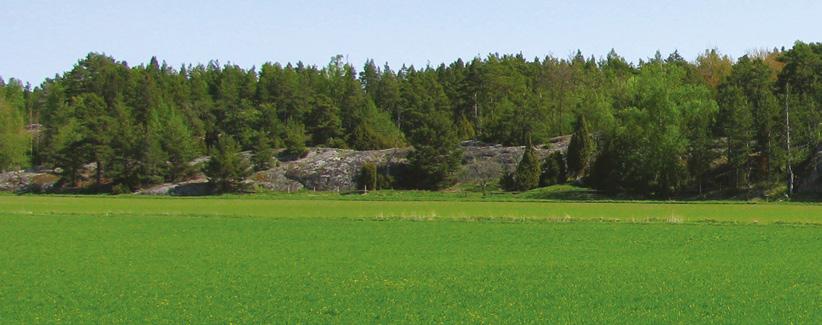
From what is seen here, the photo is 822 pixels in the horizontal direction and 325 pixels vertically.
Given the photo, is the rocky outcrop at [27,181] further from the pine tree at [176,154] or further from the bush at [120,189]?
the pine tree at [176,154]

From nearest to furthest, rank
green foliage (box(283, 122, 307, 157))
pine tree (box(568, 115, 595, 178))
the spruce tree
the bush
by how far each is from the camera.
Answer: the spruce tree, pine tree (box(568, 115, 595, 178)), the bush, green foliage (box(283, 122, 307, 157))

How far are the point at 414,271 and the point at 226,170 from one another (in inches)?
2884

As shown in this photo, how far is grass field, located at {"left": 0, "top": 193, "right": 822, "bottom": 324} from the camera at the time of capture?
1753cm

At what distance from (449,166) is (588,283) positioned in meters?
74.3

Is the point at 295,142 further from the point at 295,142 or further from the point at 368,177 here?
the point at 368,177

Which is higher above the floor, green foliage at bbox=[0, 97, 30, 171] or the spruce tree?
green foliage at bbox=[0, 97, 30, 171]

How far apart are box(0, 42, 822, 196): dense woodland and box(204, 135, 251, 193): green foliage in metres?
0.23

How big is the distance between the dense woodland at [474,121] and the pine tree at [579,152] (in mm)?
166

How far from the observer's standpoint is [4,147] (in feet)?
408

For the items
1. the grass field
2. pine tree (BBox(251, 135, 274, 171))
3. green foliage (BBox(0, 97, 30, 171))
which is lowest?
the grass field

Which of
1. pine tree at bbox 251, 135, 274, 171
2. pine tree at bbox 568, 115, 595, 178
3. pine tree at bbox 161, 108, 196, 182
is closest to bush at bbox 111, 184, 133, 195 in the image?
pine tree at bbox 161, 108, 196, 182

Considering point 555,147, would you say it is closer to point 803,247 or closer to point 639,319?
point 803,247

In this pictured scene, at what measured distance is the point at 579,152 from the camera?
9281cm

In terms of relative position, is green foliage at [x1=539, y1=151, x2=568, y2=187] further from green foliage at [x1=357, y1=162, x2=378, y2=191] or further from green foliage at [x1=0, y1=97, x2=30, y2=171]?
green foliage at [x1=0, y1=97, x2=30, y2=171]
